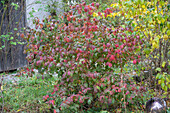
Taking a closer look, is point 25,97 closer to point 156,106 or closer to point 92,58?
point 92,58

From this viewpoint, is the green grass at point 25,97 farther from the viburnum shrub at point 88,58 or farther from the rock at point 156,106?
the rock at point 156,106

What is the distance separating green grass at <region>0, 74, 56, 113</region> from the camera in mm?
3799

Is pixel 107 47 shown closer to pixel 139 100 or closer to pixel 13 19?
pixel 139 100

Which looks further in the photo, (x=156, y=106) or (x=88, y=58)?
(x=156, y=106)

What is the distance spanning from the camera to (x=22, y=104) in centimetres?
392

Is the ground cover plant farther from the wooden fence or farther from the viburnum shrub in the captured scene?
the wooden fence

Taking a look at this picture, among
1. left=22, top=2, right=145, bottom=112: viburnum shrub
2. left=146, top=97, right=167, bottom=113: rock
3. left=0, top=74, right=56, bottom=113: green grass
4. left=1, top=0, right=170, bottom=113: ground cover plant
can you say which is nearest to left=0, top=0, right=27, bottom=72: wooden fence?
left=0, top=74, right=56, bottom=113: green grass

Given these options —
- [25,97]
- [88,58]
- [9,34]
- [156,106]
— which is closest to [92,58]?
[88,58]

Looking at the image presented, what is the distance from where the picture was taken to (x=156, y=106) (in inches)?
139

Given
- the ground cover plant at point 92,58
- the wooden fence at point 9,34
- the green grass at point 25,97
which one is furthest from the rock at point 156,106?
the wooden fence at point 9,34

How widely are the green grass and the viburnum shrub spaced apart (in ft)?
1.67

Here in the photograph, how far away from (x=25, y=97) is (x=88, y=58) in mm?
1769

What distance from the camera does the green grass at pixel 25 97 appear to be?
3.80 m

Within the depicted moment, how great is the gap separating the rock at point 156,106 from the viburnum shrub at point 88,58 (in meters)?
0.28
